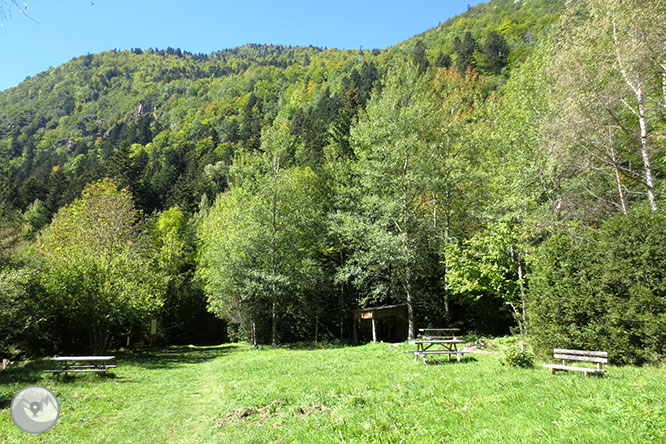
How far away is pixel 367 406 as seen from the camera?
257 inches

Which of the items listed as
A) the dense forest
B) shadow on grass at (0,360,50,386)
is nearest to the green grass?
shadow on grass at (0,360,50,386)

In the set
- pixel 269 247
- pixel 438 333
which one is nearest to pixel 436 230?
pixel 438 333

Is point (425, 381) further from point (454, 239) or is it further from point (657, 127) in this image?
point (657, 127)

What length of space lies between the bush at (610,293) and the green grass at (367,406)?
93 centimetres

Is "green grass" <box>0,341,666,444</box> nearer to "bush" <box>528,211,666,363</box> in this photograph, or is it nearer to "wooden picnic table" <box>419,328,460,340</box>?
"bush" <box>528,211,666,363</box>

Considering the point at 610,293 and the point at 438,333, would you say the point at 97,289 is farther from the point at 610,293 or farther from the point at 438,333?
the point at 610,293

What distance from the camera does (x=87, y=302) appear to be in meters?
16.6

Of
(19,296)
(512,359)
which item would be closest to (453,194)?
(512,359)

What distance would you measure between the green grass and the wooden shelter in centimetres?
892

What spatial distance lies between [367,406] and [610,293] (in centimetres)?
763

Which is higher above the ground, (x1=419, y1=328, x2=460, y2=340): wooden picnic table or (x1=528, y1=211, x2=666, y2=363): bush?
(x1=528, y1=211, x2=666, y2=363): bush

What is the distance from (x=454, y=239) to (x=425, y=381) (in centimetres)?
1256

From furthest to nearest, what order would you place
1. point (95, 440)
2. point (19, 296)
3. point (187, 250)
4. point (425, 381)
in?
point (187, 250), point (19, 296), point (425, 381), point (95, 440)

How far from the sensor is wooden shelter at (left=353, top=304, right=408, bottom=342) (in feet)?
69.3
